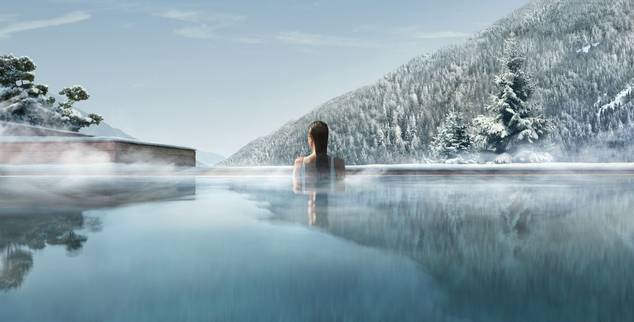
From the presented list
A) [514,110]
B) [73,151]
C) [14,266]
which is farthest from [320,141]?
[514,110]

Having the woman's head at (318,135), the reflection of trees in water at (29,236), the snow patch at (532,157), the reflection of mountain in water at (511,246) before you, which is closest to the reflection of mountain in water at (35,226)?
the reflection of trees in water at (29,236)

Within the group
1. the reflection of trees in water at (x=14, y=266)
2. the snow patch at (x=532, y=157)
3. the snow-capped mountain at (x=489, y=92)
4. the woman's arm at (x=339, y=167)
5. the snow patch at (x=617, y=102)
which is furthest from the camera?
the snow-capped mountain at (x=489, y=92)

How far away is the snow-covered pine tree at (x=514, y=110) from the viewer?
2455 centimetres

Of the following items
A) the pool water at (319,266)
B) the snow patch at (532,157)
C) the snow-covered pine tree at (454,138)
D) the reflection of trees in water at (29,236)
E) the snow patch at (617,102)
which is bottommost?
the pool water at (319,266)

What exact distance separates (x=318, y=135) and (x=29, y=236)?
14.0 ft

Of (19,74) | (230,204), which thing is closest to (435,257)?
(230,204)

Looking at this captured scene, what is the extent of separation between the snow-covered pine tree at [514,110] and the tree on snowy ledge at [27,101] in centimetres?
2166

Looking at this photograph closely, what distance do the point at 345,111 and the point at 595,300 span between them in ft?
355

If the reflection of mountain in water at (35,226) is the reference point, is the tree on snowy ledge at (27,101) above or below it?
above

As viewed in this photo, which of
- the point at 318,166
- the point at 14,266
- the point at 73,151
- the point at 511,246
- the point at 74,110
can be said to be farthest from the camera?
the point at 74,110

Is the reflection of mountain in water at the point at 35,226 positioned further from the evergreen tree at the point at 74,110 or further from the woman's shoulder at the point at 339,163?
the evergreen tree at the point at 74,110

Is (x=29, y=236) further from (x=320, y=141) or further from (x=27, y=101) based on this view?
(x=27, y=101)

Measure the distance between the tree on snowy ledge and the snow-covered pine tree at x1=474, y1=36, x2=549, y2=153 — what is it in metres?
21.7

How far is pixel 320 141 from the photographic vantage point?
6.79 m
